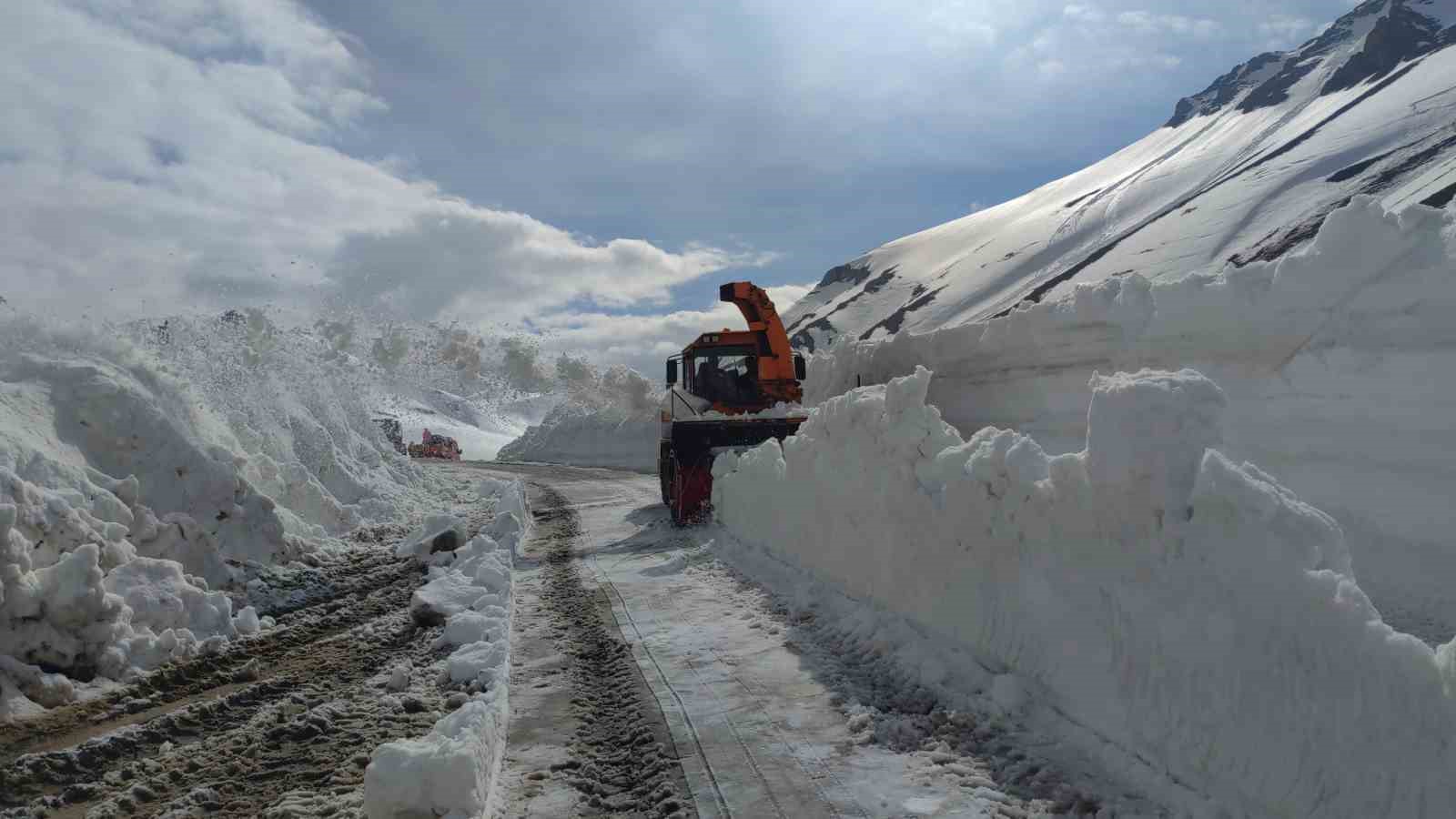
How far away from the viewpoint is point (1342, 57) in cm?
12131

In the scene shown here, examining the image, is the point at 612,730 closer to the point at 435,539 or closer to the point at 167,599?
the point at 167,599

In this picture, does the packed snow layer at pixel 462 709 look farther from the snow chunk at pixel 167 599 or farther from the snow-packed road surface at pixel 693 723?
the snow chunk at pixel 167 599

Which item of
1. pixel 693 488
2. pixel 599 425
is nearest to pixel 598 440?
pixel 599 425

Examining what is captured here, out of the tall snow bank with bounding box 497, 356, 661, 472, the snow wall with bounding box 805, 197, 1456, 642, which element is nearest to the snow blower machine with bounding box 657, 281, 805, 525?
the snow wall with bounding box 805, 197, 1456, 642

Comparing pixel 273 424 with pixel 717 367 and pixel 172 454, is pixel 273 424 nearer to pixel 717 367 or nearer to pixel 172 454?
pixel 172 454

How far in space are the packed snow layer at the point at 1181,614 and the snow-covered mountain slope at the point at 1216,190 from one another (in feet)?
133

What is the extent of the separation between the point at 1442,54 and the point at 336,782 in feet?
421

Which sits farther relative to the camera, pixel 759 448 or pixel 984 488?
pixel 759 448

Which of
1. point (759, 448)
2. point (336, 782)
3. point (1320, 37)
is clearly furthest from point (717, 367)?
point (1320, 37)

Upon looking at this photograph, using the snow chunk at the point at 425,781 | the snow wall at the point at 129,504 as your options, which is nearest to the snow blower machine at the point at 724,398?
the snow wall at the point at 129,504

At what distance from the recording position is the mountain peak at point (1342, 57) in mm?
103688

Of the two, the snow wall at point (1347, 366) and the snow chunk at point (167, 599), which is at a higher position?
the snow wall at point (1347, 366)

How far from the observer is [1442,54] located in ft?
307

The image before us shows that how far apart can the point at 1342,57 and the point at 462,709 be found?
15710 cm
